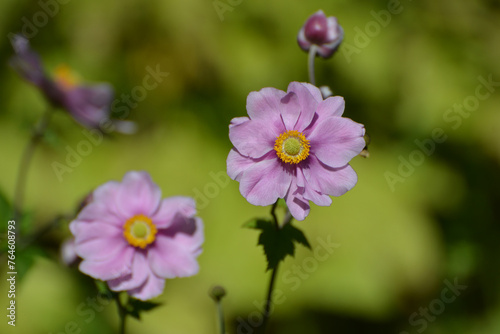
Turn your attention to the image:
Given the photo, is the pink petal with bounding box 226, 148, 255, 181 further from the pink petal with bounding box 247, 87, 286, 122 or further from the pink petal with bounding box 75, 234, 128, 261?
the pink petal with bounding box 75, 234, 128, 261

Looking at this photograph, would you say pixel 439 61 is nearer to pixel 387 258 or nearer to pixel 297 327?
pixel 387 258

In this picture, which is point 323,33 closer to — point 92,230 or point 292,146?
point 292,146

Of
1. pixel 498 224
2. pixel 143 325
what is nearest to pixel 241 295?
pixel 143 325

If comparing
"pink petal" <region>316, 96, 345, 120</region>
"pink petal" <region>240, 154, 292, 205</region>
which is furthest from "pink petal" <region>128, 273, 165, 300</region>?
"pink petal" <region>316, 96, 345, 120</region>

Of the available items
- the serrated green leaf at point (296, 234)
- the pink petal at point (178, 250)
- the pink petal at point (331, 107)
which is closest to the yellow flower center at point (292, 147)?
the pink petal at point (331, 107)

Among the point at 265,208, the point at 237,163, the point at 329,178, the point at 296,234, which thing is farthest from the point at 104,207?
the point at 265,208

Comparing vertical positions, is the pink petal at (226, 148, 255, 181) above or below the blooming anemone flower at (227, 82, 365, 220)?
below

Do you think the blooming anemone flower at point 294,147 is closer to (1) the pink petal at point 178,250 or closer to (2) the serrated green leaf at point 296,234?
(2) the serrated green leaf at point 296,234
